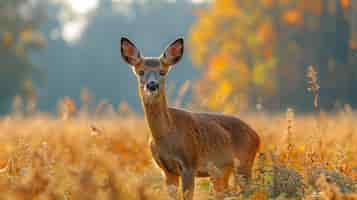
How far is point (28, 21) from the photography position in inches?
1970

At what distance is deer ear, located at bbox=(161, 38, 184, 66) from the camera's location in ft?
27.1

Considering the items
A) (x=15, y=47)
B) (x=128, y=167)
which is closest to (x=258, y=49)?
(x=15, y=47)

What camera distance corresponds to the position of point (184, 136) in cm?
762

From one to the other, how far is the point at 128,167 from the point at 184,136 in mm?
1347

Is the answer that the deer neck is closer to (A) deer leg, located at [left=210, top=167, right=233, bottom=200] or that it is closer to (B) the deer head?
(B) the deer head

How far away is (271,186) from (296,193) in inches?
15.4

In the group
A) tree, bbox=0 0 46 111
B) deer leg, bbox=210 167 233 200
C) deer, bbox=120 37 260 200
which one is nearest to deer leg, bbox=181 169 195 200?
deer, bbox=120 37 260 200

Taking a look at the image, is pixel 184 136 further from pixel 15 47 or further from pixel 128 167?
pixel 15 47

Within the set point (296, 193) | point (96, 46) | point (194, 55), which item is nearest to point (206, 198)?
point (296, 193)

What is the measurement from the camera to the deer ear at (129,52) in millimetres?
8195

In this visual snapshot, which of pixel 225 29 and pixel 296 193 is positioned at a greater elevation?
pixel 225 29

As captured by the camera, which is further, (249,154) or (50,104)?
(50,104)

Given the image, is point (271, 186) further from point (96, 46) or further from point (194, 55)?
point (96, 46)

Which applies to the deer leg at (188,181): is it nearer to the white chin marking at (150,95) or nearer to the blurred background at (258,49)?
the white chin marking at (150,95)
